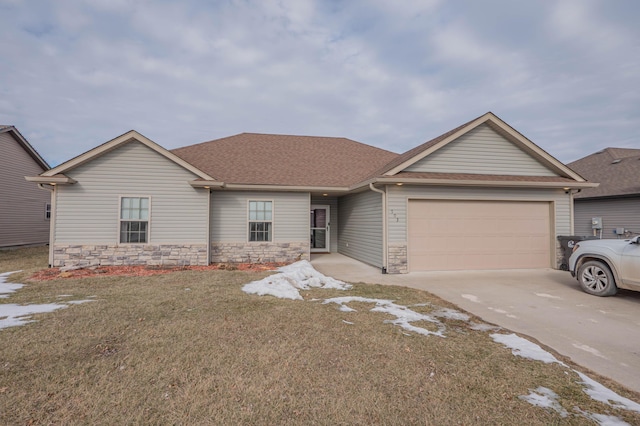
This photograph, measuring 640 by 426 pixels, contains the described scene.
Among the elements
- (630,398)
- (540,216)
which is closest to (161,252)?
(630,398)

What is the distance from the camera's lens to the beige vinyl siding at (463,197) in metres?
9.07

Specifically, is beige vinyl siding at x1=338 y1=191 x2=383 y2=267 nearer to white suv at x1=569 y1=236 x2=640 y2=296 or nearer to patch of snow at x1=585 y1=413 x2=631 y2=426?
white suv at x1=569 y1=236 x2=640 y2=296

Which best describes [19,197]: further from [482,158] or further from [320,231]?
[482,158]

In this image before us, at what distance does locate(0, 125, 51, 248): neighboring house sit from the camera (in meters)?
Result: 15.0

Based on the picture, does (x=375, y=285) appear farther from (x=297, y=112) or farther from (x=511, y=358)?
(x=297, y=112)

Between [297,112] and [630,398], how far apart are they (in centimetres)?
2339

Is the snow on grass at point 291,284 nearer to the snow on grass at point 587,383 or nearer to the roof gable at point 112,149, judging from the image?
the snow on grass at point 587,383

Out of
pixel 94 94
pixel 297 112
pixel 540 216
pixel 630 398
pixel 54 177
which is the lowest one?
pixel 630 398

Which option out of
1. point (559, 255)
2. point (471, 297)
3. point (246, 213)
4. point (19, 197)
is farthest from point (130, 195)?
point (559, 255)

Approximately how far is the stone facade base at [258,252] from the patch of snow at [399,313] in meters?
5.12

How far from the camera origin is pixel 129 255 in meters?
9.59

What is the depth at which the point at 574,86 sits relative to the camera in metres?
16.3

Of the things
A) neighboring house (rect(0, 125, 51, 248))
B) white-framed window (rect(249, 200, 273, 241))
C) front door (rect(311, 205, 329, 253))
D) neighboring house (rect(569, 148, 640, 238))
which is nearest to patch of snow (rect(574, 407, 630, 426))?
white-framed window (rect(249, 200, 273, 241))

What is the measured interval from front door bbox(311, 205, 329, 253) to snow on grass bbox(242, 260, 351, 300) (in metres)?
5.63
